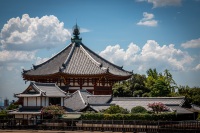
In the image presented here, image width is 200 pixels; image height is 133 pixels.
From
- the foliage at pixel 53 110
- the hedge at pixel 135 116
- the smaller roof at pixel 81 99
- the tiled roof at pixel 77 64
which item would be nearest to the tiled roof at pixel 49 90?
the smaller roof at pixel 81 99

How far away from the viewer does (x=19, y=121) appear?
50219 mm

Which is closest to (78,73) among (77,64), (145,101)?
(77,64)

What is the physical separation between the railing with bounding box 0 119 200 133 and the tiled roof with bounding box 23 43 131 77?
1832cm

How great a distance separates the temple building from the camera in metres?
67.4

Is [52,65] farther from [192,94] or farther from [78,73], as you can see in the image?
[192,94]

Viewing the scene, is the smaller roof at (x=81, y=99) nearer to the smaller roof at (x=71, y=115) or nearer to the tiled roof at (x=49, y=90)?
the tiled roof at (x=49, y=90)

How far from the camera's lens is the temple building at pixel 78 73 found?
6738 centimetres

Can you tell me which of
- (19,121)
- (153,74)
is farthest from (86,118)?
(153,74)

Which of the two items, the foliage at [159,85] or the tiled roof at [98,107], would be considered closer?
the tiled roof at [98,107]

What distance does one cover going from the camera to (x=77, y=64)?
71500 mm

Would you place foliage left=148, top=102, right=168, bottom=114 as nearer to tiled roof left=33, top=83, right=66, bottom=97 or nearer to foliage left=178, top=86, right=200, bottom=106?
tiled roof left=33, top=83, right=66, bottom=97

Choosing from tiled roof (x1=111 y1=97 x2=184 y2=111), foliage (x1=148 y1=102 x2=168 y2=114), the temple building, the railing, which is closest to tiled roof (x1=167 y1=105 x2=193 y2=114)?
tiled roof (x1=111 y1=97 x2=184 y2=111)

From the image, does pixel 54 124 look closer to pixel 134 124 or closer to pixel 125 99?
pixel 134 124

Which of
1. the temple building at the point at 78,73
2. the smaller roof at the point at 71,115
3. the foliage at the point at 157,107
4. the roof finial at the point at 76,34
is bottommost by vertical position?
the smaller roof at the point at 71,115
